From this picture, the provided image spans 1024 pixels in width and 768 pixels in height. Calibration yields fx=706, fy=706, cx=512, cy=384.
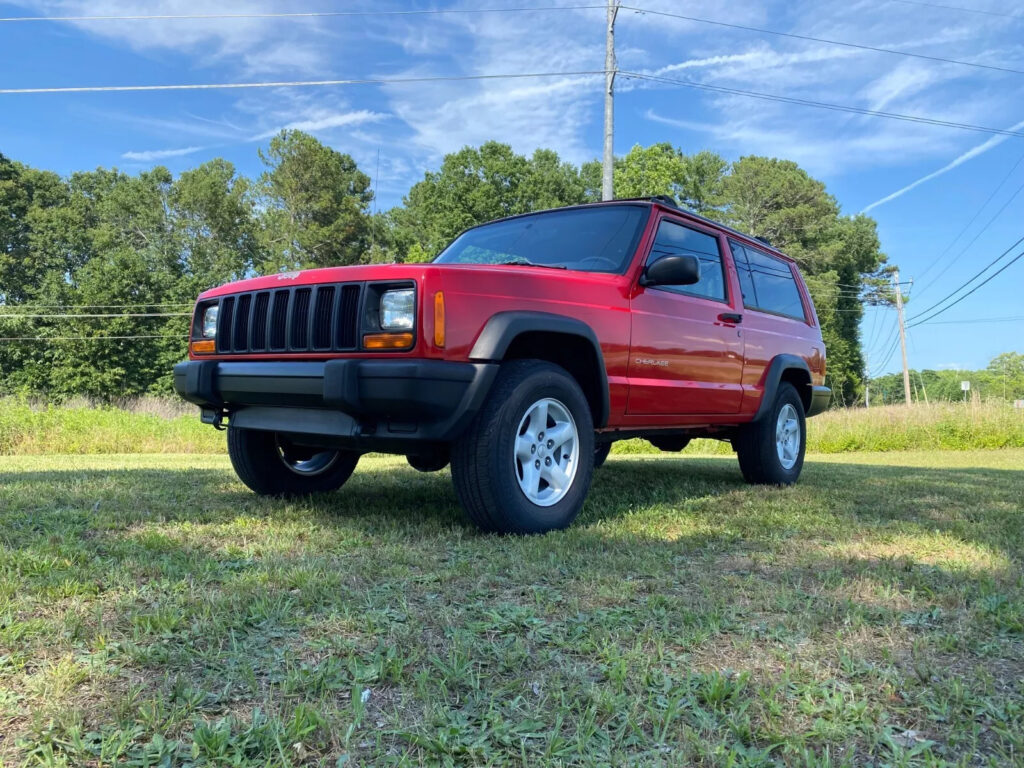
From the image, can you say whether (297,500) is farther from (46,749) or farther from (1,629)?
(46,749)

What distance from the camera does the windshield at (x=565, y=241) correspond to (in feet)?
14.4

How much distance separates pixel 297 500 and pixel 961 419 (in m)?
16.4

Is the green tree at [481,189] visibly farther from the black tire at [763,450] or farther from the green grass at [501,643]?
the green grass at [501,643]

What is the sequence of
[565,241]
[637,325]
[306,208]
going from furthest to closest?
[306,208] < [565,241] < [637,325]

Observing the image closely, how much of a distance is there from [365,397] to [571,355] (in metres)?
1.32

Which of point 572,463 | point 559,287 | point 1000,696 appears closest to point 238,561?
point 572,463

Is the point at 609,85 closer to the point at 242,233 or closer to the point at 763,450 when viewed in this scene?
the point at 763,450

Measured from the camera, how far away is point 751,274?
5.83 meters

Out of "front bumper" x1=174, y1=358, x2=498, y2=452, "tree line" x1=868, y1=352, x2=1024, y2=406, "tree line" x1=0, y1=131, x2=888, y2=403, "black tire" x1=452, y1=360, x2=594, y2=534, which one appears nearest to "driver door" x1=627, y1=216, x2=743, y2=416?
"black tire" x1=452, y1=360, x2=594, y2=534

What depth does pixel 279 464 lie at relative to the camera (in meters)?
4.66

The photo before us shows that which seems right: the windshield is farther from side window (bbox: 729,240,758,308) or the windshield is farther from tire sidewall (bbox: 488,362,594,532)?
side window (bbox: 729,240,758,308)

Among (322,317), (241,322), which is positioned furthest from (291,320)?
(241,322)

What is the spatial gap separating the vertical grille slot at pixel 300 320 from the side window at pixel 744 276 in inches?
137

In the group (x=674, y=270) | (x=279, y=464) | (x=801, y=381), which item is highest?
(x=674, y=270)
